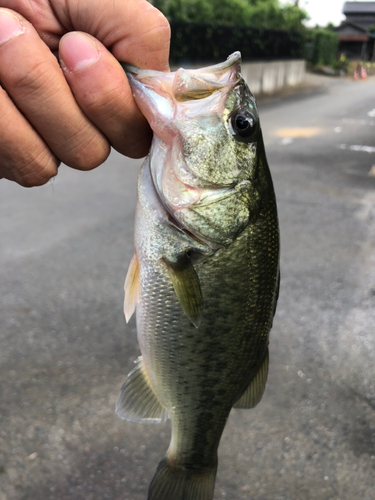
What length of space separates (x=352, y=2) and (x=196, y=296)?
235 feet

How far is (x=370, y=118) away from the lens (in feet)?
47.1

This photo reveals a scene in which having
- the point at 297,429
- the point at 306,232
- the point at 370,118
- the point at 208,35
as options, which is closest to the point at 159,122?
the point at 297,429

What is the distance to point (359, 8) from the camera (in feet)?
198

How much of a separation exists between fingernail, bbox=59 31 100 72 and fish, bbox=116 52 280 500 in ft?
0.44

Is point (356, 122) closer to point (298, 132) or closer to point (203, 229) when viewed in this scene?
point (298, 132)

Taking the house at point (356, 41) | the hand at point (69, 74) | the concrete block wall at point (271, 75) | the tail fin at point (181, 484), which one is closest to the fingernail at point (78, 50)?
the hand at point (69, 74)

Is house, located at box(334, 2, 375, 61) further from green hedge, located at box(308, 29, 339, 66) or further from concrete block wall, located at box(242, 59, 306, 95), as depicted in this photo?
concrete block wall, located at box(242, 59, 306, 95)

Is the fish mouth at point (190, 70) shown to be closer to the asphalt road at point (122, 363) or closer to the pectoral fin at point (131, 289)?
the pectoral fin at point (131, 289)

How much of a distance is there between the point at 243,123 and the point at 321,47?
3132 centimetres

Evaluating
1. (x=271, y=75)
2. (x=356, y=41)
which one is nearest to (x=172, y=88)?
(x=271, y=75)

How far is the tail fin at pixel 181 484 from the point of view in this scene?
1.68m

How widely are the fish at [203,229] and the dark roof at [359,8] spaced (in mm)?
68852

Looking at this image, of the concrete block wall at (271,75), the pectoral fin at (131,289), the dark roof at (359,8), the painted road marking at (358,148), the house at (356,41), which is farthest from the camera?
the dark roof at (359,8)

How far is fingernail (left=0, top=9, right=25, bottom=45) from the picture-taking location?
1.12 meters
